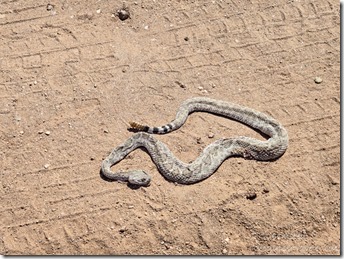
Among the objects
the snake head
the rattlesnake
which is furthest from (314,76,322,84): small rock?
the snake head

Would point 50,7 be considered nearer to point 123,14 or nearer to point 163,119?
point 123,14

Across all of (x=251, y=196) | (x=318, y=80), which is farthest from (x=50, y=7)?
(x=251, y=196)

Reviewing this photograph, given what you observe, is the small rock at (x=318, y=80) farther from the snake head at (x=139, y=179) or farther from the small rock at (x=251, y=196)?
the snake head at (x=139, y=179)

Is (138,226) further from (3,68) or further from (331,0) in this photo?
(331,0)

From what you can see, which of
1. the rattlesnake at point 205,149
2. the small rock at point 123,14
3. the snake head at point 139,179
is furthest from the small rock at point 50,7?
the snake head at point 139,179

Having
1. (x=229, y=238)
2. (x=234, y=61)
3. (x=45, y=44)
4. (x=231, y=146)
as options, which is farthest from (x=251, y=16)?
(x=229, y=238)

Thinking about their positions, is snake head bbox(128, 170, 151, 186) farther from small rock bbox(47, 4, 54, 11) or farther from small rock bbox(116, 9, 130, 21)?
small rock bbox(47, 4, 54, 11)
